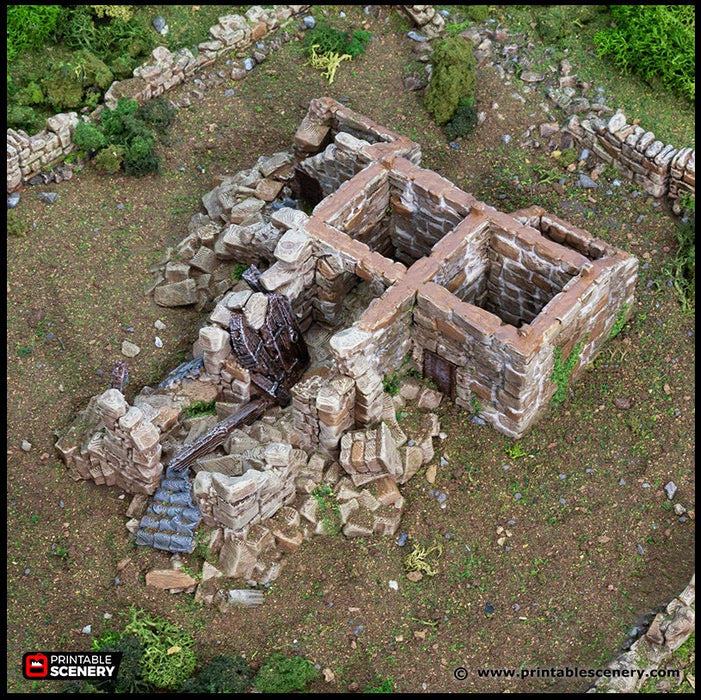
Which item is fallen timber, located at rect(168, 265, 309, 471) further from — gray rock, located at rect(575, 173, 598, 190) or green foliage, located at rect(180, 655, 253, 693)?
gray rock, located at rect(575, 173, 598, 190)

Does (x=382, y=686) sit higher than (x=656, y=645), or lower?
lower

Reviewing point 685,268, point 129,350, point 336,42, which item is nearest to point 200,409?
point 129,350

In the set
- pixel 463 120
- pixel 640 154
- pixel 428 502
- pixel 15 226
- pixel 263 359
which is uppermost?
pixel 640 154

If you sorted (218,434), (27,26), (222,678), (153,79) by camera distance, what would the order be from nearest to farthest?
(222,678), (218,434), (153,79), (27,26)

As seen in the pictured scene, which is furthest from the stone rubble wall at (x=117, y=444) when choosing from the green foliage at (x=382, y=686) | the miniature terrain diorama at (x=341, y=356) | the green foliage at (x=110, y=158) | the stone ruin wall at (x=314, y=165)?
the stone ruin wall at (x=314, y=165)

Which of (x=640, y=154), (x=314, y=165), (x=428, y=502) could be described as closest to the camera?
(x=428, y=502)

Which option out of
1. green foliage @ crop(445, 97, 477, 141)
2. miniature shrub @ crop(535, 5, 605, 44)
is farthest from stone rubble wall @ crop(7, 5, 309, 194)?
miniature shrub @ crop(535, 5, 605, 44)

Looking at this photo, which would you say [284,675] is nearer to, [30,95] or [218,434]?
[218,434]
